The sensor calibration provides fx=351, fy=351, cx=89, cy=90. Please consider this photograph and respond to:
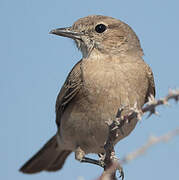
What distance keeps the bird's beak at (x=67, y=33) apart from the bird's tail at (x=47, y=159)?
251 centimetres

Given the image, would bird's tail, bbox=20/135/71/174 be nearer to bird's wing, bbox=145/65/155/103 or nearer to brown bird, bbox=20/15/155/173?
brown bird, bbox=20/15/155/173

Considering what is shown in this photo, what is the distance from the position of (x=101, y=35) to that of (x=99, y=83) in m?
0.92

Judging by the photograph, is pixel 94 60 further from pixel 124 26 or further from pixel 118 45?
pixel 124 26

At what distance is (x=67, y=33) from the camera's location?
18.3 ft

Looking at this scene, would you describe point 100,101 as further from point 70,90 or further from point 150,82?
point 150,82

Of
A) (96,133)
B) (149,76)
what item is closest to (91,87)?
(96,133)

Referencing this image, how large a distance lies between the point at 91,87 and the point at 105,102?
0.33 metres

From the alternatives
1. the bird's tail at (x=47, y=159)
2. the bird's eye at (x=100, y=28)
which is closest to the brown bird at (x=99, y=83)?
the bird's eye at (x=100, y=28)

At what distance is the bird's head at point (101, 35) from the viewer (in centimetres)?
533

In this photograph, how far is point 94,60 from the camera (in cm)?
519

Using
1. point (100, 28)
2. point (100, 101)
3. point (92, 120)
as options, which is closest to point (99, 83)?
point (100, 101)

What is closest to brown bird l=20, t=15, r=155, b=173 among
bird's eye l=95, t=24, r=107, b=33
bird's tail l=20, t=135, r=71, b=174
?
bird's eye l=95, t=24, r=107, b=33

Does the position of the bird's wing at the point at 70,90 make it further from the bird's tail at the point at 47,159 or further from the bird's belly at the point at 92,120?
the bird's tail at the point at 47,159

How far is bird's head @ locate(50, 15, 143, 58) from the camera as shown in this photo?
533 centimetres
